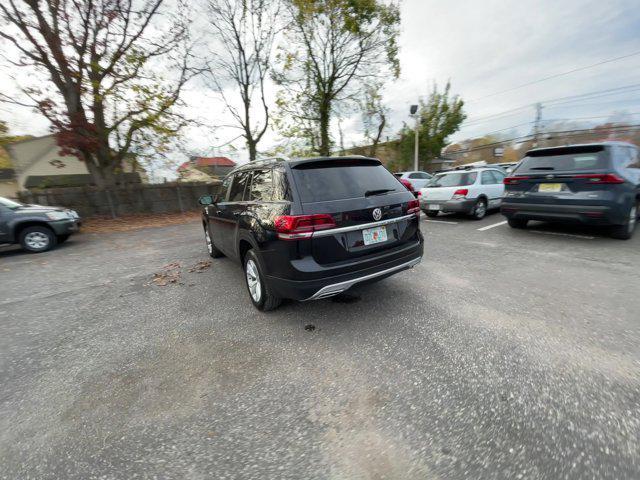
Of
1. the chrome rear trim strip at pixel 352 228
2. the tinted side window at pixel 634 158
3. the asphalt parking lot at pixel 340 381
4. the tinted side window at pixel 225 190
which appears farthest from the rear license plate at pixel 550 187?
the tinted side window at pixel 225 190

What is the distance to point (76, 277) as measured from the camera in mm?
5266

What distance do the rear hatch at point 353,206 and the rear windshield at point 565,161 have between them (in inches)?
155

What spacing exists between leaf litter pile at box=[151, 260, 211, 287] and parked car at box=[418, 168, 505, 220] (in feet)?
20.9

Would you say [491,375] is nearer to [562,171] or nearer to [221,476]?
[221,476]

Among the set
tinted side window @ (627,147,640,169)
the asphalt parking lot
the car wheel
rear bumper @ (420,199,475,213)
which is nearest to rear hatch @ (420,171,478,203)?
rear bumper @ (420,199,475,213)

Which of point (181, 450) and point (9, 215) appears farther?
point (9, 215)

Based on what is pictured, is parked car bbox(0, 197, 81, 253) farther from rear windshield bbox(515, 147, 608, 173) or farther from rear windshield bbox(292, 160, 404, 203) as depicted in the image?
rear windshield bbox(515, 147, 608, 173)

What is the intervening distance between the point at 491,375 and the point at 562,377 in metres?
0.49

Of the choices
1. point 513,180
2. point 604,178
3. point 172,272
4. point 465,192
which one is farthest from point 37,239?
point 604,178

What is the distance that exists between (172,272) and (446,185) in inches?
288

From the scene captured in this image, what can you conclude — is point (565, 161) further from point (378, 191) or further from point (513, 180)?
point (378, 191)

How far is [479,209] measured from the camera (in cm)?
821

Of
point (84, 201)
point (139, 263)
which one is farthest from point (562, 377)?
point (84, 201)

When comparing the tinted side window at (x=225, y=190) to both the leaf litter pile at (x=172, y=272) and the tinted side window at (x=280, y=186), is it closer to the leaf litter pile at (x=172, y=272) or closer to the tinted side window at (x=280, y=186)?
the leaf litter pile at (x=172, y=272)
